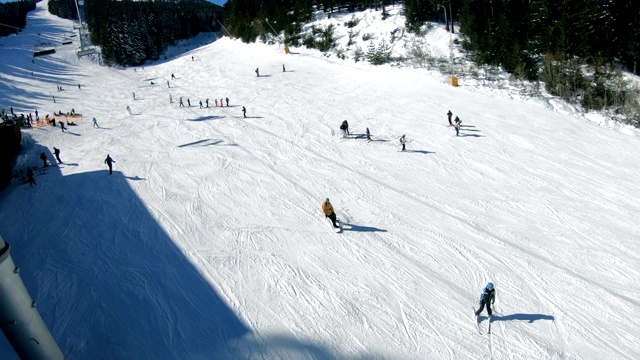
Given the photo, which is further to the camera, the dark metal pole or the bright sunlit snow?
the bright sunlit snow

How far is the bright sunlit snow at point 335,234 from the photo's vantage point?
8.96 meters

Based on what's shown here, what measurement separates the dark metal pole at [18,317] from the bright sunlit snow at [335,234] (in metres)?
3.07

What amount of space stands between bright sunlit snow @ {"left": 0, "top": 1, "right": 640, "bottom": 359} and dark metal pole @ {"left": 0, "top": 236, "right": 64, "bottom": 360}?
10.1 feet

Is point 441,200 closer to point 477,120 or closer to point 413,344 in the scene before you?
point 413,344

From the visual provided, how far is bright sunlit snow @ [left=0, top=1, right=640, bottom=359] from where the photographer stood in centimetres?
896

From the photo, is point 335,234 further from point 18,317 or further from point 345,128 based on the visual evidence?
point 345,128

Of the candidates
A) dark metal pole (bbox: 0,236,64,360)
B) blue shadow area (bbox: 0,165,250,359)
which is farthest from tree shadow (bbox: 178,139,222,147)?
dark metal pole (bbox: 0,236,64,360)

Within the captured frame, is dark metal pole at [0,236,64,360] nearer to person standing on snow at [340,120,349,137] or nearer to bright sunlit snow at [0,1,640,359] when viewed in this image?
bright sunlit snow at [0,1,640,359]

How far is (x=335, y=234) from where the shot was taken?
1291 cm

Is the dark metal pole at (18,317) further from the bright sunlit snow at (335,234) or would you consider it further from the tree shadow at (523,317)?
the tree shadow at (523,317)

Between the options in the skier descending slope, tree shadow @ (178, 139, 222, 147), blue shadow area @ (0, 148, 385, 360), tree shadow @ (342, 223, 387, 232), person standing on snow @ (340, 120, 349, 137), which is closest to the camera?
blue shadow area @ (0, 148, 385, 360)

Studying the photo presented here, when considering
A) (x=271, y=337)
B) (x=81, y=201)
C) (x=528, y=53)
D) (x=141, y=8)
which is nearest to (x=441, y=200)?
(x=271, y=337)

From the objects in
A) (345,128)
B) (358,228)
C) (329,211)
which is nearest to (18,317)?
(329,211)

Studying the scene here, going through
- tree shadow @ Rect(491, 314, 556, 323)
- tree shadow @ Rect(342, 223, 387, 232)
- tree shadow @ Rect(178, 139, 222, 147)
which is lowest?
tree shadow @ Rect(491, 314, 556, 323)
